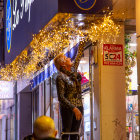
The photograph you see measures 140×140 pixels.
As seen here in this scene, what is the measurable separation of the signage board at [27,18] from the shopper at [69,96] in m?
0.85

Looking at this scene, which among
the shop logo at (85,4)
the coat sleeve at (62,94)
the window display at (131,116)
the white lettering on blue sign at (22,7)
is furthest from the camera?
the white lettering on blue sign at (22,7)

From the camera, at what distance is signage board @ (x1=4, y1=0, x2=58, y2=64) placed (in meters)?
5.69

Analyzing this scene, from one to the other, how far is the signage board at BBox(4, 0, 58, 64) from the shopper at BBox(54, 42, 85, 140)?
85cm

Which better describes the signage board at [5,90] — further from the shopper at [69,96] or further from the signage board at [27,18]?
the shopper at [69,96]

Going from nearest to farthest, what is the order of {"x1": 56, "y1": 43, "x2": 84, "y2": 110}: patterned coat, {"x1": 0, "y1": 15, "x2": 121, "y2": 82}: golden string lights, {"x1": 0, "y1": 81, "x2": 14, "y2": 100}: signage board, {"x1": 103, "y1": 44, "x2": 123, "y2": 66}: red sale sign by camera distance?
1. {"x1": 56, "y1": 43, "x2": 84, "y2": 110}: patterned coat
2. {"x1": 0, "y1": 15, "x2": 121, "y2": 82}: golden string lights
3. {"x1": 103, "y1": 44, "x2": 123, "y2": 66}: red sale sign
4. {"x1": 0, "y1": 81, "x2": 14, "y2": 100}: signage board

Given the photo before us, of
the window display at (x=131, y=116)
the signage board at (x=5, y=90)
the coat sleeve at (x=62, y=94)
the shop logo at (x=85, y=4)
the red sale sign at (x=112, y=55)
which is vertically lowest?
the window display at (x=131, y=116)

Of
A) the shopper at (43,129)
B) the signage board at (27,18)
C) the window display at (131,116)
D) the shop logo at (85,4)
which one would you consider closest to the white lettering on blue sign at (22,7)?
the signage board at (27,18)

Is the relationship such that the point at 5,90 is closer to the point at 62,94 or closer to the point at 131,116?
the point at 131,116

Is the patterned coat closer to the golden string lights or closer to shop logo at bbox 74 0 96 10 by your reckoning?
the golden string lights

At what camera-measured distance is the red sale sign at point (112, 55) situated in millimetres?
5375

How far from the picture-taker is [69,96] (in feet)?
15.7

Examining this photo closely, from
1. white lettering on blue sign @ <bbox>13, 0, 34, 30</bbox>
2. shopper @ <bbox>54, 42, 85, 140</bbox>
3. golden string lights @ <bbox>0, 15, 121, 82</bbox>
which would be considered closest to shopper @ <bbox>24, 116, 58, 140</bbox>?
shopper @ <bbox>54, 42, 85, 140</bbox>

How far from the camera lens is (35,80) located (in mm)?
10938

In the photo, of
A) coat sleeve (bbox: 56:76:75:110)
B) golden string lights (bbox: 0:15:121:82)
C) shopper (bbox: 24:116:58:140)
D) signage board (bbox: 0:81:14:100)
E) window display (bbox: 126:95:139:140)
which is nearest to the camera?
shopper (bbox: 24:116:58:140)
